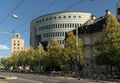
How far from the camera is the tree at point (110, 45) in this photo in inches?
2136

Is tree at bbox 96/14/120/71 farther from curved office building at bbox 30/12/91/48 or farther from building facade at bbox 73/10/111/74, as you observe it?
curved office building at bbox 30/12/91/48

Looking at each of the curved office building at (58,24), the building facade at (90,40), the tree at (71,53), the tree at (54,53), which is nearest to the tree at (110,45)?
the tree at (71,53)

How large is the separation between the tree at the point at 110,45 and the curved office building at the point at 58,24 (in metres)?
61.8

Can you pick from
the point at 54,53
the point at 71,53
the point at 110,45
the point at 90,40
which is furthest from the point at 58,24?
the point at 110,45

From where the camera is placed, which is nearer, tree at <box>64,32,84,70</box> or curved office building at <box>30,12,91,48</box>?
tree at <box>64,32,84,70</box>

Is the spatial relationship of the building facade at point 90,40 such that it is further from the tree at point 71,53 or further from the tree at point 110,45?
the tree at point 110,45

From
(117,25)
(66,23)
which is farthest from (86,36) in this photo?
(66,23)

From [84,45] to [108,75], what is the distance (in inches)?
1175

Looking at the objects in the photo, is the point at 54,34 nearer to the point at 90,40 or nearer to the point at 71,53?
the point at 90,40

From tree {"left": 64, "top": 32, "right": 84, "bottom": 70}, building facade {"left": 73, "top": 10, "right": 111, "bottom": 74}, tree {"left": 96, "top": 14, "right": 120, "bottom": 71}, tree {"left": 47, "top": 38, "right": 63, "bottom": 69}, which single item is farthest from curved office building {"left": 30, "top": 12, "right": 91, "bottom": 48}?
tree {"left": 96, "top": 14, "right": 120, "bottom": 71}

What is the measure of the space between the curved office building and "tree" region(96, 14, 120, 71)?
61.8 metres

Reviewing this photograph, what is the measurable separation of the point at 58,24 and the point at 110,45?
233 feet

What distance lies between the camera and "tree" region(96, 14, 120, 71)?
2136 inches

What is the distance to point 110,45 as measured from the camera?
5562 centimetres
